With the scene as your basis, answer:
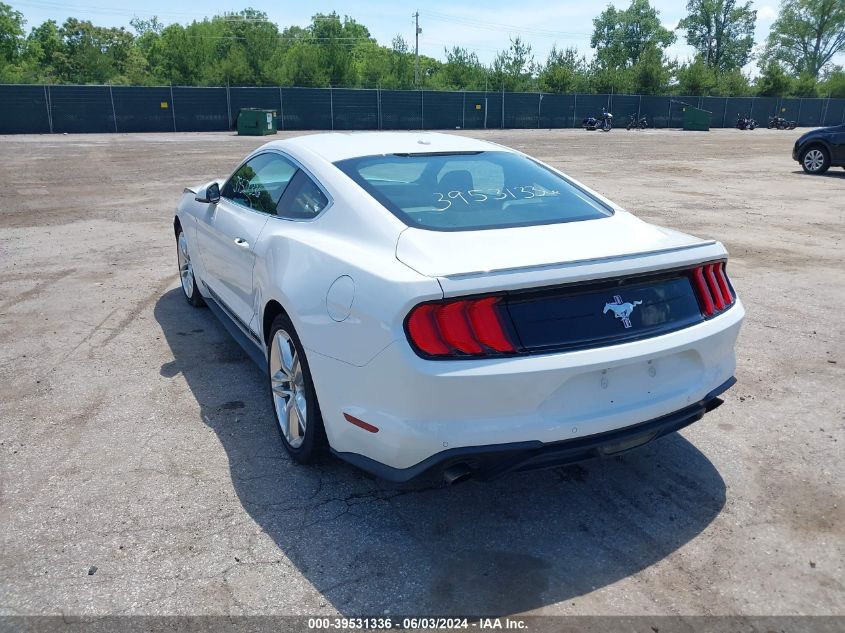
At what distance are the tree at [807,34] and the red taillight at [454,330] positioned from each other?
10475 cm

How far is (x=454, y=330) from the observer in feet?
8.79

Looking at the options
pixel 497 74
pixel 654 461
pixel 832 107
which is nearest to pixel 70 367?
pixel 654 461

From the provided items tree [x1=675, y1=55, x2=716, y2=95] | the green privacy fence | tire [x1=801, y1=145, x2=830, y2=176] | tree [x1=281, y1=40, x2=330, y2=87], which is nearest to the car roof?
tire [x1=801, y1=145, x2=830, y2=176]

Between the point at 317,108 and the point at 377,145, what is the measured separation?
40.3 metres

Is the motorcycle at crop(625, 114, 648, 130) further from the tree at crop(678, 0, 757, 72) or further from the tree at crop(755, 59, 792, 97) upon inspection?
the tree at crop(678, 0, 757, 72)

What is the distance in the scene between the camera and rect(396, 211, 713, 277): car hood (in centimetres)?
282

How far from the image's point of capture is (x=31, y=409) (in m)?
4.29

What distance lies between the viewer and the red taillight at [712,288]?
126 inches

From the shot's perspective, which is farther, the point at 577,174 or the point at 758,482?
the point at 577,174

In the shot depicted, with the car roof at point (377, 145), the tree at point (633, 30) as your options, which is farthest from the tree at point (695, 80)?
the car roof at point (377, 145)

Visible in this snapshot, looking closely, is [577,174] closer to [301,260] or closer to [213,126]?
[301,260]

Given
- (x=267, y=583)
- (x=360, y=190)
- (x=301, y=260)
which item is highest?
(x=360, y=190)

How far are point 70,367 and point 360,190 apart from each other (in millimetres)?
2763

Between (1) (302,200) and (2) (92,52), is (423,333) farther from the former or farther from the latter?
(2) (92,52)
